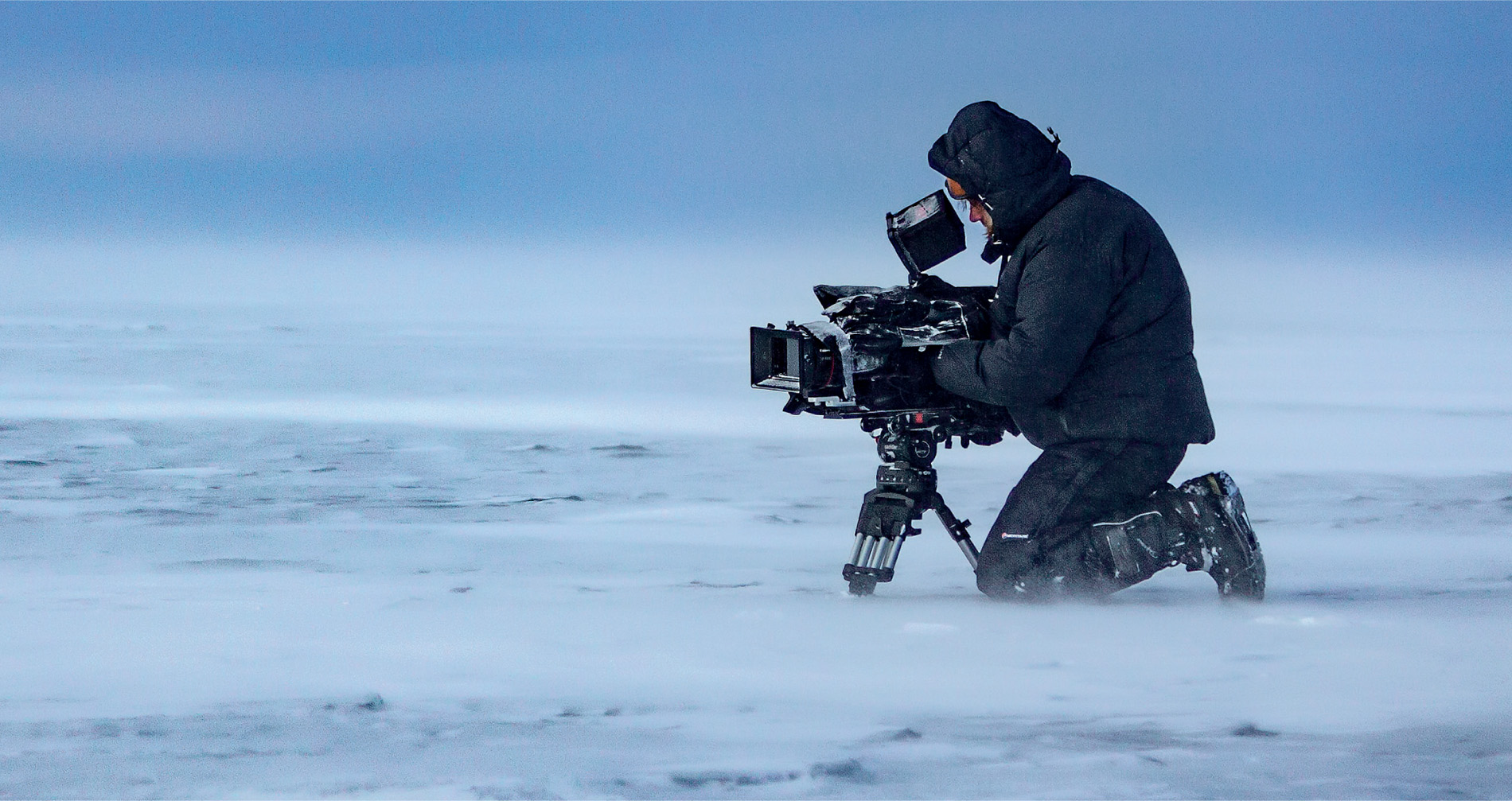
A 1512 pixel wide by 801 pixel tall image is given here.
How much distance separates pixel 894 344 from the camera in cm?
304

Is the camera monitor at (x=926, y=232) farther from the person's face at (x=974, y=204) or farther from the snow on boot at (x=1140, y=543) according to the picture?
the snow on boot at (x=1140, y=543)

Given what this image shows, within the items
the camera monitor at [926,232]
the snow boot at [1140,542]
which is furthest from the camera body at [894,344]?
the snow boot at [1140,542]

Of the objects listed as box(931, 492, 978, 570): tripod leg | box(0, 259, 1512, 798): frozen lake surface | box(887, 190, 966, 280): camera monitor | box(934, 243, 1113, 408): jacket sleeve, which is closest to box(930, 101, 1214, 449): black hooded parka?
box(934, 243, 1113, 408): jacket sleeve

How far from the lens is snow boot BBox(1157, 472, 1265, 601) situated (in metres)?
3.06

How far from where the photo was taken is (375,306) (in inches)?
608

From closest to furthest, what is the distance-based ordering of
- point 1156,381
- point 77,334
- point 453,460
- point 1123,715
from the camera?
point 1123,715, point 1156,381, point 453,460, point 77,334

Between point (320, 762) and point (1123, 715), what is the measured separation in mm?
1231

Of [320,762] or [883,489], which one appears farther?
[883,489]

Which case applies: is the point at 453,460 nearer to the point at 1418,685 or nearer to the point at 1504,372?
the point at 1418,685

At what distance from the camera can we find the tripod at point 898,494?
10.5 feet

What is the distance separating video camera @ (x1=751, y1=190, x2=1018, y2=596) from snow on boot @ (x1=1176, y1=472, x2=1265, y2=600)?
418mm

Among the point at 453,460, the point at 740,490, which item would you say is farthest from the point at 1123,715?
the point at 453,460

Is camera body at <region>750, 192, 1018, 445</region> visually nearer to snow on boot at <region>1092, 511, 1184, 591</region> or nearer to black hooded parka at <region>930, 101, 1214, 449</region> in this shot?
black hooded parka at <region>930, 101, 1214, 449</region>

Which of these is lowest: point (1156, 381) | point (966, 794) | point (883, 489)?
point (966, 794)
